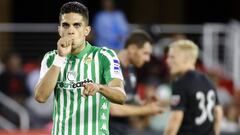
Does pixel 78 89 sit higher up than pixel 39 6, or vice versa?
pixel 39 6

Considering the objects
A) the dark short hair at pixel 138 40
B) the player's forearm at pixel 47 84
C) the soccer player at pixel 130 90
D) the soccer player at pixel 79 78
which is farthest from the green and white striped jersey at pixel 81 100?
the dark short hair at pixel 138 40

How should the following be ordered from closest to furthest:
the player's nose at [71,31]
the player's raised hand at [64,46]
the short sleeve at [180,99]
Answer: the player's raised hand at [64,46] → the player's nose at [71,31] → the short sleeve at [180,99]

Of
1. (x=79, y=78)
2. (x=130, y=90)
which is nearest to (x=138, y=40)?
(x=130, y=90)

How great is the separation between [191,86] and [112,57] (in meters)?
2.08

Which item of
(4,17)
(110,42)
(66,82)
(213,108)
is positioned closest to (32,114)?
(110,42)

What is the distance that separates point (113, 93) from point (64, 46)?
1.66 ft

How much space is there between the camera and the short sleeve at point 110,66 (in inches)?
261

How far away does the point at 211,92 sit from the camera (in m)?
8.76

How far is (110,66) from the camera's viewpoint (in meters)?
6.68

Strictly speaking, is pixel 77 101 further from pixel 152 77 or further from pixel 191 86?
pixel 152 77

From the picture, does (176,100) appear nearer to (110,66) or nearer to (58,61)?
(110,66)

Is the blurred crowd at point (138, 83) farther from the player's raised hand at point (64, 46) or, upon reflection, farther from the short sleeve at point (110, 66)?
the player's raised hand at point (64, 46)

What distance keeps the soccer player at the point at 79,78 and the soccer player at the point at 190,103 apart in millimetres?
1966

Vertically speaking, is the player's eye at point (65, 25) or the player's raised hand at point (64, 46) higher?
the player's eye at point (65, 25)
